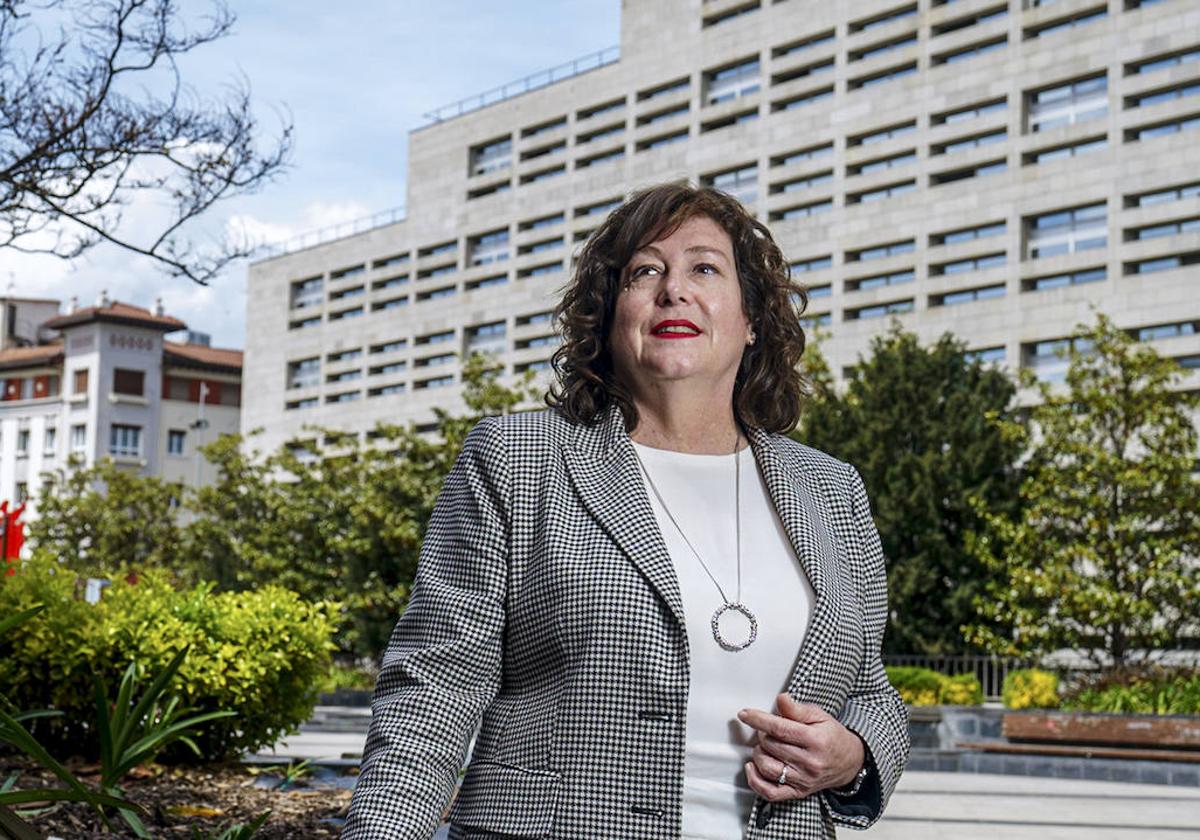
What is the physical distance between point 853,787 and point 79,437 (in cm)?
7884

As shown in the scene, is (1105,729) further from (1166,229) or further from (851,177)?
(851,177)

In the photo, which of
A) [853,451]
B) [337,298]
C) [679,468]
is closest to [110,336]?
[337,298]

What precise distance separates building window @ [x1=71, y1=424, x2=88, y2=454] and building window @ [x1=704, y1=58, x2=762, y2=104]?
127ft

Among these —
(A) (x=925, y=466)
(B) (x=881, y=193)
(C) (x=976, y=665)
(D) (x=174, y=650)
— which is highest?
(B) (x=881, y=193)

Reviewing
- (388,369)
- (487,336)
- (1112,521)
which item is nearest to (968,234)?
(487,336)

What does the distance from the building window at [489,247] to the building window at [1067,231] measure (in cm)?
2598

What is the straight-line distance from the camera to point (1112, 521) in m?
24.7

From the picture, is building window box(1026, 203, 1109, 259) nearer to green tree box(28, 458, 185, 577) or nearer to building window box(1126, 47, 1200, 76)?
building window box(1126, 47, 1200, 76)

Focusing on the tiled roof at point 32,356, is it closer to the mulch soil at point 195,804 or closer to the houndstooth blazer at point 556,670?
the mulch soil at point 195,804

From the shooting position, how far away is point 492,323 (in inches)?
2584

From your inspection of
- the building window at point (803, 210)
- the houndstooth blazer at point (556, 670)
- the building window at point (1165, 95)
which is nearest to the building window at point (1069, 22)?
the building window at point (1165, 95)

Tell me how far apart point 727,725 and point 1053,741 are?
16.9 metres

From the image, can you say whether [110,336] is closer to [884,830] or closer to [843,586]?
[884,830]

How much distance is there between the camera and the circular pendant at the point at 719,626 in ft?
7.85
